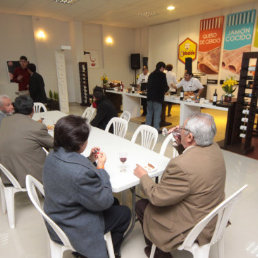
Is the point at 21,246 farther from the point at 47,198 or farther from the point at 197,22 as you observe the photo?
the point at 197,22

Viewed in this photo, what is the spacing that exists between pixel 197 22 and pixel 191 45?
0.70 metres

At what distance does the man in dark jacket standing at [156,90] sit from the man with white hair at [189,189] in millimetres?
3205

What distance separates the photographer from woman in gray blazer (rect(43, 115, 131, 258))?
1151mm

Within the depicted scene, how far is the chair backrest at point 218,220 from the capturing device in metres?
1.15

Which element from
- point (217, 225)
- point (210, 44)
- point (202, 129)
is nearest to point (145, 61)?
point (210, 44)

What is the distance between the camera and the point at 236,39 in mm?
6121

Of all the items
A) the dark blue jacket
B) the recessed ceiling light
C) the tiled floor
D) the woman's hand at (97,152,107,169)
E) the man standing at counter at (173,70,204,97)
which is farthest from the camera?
the recessed ceiling light

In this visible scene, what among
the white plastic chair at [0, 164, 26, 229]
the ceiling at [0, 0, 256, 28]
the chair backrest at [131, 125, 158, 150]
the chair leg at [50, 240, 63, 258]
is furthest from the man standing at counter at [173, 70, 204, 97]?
the chair leg at [50, 240, 63, 258]

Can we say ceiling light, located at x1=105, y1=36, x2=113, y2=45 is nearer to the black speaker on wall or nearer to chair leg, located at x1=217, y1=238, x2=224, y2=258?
the black speaker on wall

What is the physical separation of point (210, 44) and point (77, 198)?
694cm

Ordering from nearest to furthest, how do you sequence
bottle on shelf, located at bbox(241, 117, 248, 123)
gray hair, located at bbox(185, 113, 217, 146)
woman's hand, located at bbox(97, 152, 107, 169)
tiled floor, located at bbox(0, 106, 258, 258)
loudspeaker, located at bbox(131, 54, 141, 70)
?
1. gray hair, located at bbox(185, 113, 217, 146)
2. woman's hand, located at bbox(97, 152, 107, 169)
3. tiled floor, located at bbox(0, 106, 258, 258)
4. bottle on shelf, located at bbox(241, 117, 248, 123)
5. loudspeaker, located at bbox(131, 54, 141, 70)

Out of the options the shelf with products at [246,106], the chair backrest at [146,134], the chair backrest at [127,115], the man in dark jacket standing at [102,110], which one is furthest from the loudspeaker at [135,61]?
the chair backrest at [146,134]

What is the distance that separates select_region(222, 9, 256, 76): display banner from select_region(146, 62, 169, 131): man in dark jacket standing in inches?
119

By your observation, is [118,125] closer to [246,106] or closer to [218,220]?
[218,220]
